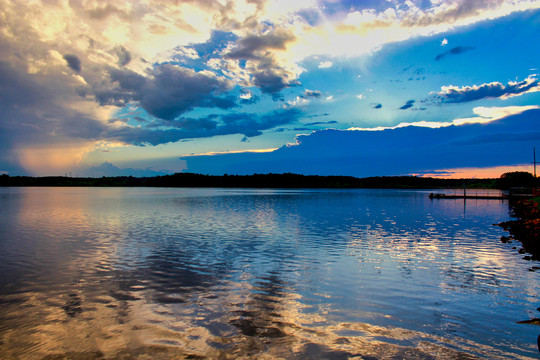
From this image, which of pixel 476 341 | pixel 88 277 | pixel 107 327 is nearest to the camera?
pixel 476 341

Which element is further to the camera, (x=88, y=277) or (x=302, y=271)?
(x=302, y=271)

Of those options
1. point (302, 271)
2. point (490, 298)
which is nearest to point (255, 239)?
point (302, 271)

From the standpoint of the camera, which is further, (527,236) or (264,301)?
(527,236)

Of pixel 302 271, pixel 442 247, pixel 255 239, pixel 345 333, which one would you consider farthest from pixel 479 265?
pixel 255 239

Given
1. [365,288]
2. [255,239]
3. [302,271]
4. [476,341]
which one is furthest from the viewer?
[255,239]

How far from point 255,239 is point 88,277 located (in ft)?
48.7

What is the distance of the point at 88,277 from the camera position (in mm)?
16844

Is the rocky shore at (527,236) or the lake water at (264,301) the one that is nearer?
the lake water at (264,301)

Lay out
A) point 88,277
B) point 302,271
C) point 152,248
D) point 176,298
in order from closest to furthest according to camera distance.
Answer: point 176,298, point 88,277, point 302,271, point 152,248

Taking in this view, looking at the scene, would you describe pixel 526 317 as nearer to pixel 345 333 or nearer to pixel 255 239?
pixel 345 333

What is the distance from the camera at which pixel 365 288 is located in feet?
50.3

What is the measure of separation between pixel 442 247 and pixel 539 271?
25.4 feet

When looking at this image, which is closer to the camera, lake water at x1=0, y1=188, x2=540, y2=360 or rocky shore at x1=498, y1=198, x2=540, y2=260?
lake water at x1=0, y1=188, x2=540, y2=360

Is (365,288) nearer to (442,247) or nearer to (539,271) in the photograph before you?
(539,271)
